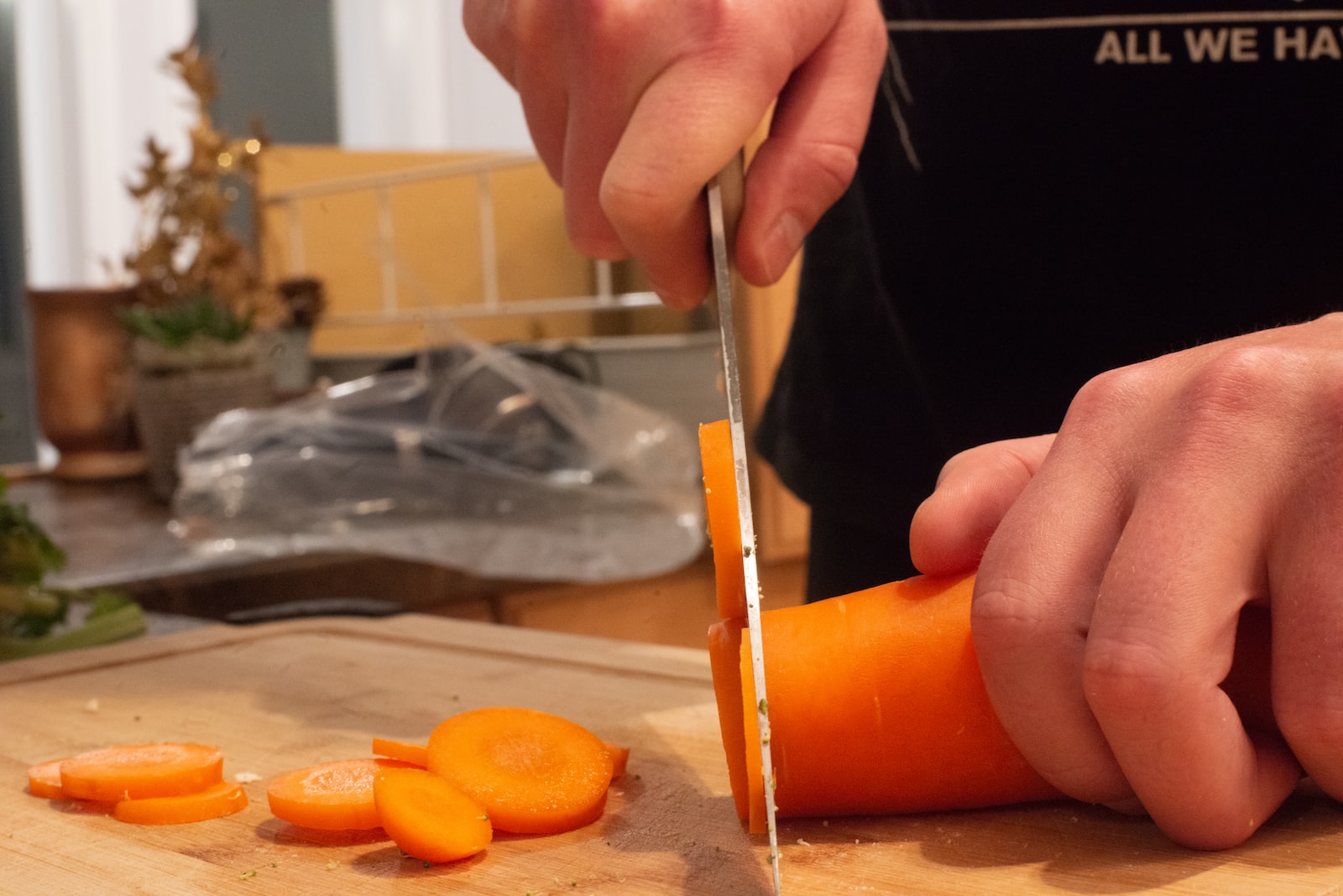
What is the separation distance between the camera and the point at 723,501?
2.23 ft

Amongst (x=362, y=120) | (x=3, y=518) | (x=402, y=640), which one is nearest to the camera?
(x=402, y=640)

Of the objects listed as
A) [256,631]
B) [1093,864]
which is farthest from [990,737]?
[256,631]

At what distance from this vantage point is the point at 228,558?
1.87 m

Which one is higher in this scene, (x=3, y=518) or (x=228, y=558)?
(x=3, y=518)

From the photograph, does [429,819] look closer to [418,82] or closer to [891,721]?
Result: [891,721]

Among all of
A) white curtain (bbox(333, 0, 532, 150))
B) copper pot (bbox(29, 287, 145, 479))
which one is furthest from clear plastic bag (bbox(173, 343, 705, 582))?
white curtain (bbox(333, 0, 532, 150))

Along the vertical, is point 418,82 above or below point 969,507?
above

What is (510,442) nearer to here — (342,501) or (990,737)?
(342,501)

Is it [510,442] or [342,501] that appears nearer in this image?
[342,501]

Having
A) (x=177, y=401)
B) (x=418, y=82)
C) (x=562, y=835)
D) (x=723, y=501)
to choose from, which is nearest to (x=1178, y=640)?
(x=723, y=501)

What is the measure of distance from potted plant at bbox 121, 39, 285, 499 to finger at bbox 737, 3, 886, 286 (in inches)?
76.1

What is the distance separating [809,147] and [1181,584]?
0.42 meters

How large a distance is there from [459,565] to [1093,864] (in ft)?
4.58

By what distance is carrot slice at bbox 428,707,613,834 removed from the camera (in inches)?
28.3
